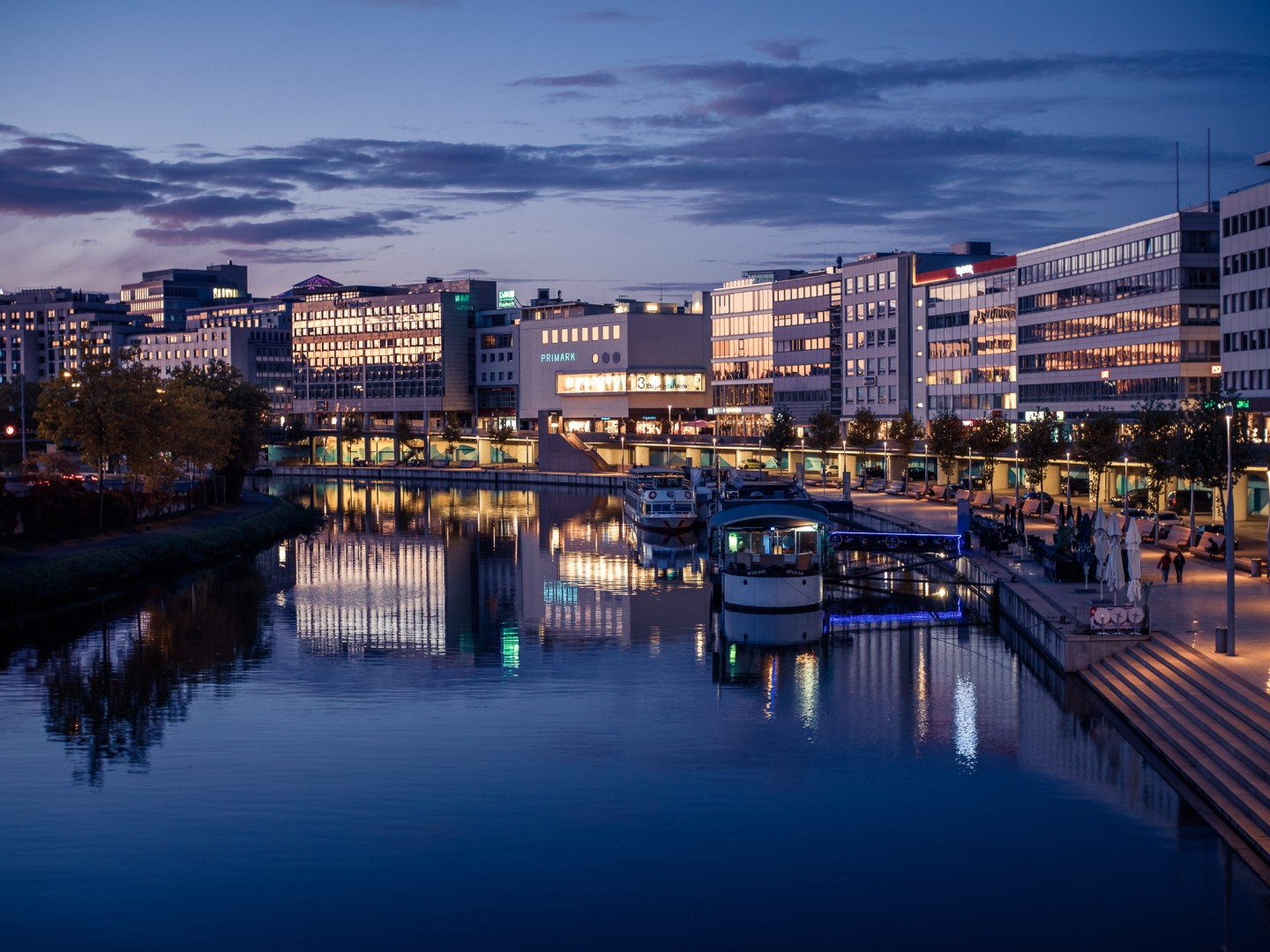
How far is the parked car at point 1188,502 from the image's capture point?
8719 centimetres

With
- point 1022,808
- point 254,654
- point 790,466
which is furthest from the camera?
point 790,466

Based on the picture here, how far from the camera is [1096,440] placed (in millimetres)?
89125

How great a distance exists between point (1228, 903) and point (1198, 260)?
91172 mm

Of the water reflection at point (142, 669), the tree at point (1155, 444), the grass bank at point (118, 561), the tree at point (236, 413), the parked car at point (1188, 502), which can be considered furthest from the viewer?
the tree at point (236, 413)

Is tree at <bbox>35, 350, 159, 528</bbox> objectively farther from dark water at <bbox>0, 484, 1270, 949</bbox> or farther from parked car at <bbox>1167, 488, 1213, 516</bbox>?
parked car at <bbox>1167, 488, 1213, 516</bbox>

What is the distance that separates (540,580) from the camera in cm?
7969

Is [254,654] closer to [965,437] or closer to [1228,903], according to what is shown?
[1228,903]

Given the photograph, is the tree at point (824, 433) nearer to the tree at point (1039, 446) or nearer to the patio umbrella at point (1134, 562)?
the tree at point (1039, 446)

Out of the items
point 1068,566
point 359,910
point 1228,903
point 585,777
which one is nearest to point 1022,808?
point 1228,903

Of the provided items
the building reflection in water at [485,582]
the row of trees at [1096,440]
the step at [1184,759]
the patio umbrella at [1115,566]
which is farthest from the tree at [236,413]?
the step at [1184,759]

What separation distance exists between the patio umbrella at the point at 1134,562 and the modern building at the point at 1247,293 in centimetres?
4359

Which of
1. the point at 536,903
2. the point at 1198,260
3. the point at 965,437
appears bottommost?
the point at 536,903

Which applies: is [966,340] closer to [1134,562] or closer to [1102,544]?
[1102,544]

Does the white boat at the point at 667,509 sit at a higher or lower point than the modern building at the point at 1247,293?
lower
